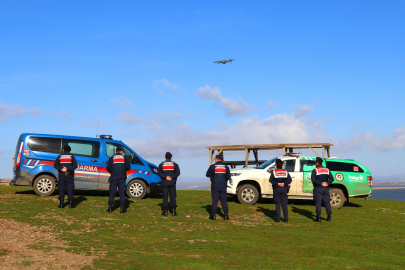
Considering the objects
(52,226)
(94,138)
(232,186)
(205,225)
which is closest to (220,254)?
(205,225)

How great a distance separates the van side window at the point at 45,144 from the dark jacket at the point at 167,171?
4.20 meters

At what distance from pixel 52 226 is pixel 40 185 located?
4.10m

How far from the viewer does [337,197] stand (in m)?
13.1

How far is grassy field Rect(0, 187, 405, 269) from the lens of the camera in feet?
21.0

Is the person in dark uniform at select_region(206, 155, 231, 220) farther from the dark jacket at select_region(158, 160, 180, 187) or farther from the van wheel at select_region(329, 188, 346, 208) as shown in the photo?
the van wheel at select_region(329, 188, 346, 208)

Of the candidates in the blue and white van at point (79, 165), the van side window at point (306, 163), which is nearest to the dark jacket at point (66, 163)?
the blue and white van at point (79, 165)

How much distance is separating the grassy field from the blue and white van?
2.03 feet

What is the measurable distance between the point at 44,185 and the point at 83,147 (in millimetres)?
1719

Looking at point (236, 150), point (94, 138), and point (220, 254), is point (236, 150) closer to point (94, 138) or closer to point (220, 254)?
point (94, 138)

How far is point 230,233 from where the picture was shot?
888cm

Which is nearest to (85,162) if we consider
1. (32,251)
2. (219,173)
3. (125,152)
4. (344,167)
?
(125,152)

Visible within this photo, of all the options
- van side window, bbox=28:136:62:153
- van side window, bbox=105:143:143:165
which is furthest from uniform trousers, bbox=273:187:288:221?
van side window, bbox=28:136:62:153

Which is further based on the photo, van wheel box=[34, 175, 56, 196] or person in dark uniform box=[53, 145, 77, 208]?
van wheel box=[34, 175, 56, 196]

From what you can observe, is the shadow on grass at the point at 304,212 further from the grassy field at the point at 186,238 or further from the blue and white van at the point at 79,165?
the blue and white van at the point at 79,165
